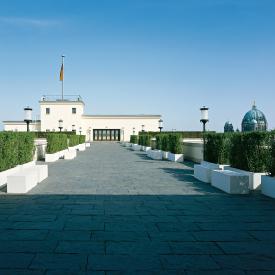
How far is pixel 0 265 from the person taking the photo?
14.1ft

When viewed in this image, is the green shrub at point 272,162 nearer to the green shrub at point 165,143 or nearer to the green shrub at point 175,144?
the green shrub at point 175,144

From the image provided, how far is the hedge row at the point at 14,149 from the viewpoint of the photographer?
12.2 metres

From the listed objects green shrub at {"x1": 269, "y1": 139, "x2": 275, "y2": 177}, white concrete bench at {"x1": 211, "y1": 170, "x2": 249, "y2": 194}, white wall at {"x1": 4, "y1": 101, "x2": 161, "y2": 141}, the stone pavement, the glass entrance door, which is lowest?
the stone pavement

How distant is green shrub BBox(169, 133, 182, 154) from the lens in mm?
22156

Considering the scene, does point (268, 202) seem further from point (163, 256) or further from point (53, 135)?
point (53, 135)

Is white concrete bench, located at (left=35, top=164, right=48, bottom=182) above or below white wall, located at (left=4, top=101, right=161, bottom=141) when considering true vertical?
below

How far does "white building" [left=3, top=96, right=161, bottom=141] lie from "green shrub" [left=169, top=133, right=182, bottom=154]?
52065 mm

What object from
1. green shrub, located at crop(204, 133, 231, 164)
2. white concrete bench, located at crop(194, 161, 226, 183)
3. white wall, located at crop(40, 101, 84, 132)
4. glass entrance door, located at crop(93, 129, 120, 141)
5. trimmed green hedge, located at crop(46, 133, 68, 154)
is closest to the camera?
white concrete bench, located at crop(194, 161, 226, 183)

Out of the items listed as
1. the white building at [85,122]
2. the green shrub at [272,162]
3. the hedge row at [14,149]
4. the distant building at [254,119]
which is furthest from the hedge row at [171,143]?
the distant building at [254,119]

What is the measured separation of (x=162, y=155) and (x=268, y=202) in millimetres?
16274

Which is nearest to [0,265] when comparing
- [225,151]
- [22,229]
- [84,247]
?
[84,247]

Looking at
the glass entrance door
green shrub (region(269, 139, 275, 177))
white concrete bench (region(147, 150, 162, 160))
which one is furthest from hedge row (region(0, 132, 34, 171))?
the glass entrance door

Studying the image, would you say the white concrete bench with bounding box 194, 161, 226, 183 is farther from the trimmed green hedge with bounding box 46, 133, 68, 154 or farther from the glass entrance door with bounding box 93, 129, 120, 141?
the glass entrance door with bounding box 93, 129, 120, 141

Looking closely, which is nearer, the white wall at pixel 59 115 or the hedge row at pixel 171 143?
the hedge row at pixel 171 143
